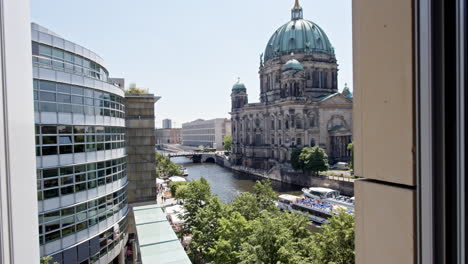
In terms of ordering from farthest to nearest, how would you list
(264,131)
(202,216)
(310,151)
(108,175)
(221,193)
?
(264,131) → (310,151) → (221,193) → (202,216) → (108,175)

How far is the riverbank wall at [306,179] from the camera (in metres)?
32.3

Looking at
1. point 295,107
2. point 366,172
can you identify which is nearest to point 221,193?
point 295,107

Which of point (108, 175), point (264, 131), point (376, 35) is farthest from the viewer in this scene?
point (264, 131)

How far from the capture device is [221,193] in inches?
1435

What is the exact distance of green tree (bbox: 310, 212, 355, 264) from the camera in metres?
10.3

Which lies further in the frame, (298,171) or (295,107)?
(295,107)

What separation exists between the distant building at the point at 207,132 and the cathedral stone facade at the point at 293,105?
3839 centimetres

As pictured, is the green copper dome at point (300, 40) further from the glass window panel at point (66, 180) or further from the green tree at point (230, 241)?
the glass window panel at point (66, 180)

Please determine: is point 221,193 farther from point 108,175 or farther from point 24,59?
point 24,59

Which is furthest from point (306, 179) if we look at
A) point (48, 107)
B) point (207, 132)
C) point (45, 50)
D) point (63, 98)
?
point (207, 132)

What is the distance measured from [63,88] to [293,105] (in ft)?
127

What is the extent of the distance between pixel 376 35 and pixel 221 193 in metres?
36.2

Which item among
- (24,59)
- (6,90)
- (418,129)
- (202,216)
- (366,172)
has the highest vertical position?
(24,59)

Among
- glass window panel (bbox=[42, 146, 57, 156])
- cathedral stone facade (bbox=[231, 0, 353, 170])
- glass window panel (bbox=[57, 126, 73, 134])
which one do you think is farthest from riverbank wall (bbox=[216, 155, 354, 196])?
glass window panel (bbox=[42, 146, 57, 156])
